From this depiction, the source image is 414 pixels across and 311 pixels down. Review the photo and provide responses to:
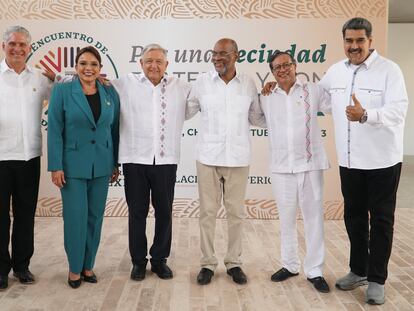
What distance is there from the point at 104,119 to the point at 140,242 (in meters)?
0.93

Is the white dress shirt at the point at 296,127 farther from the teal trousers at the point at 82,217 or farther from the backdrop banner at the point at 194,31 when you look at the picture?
the backdrop banner at the point at 194,31

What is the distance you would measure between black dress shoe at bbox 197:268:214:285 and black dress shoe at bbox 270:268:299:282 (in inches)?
17.8

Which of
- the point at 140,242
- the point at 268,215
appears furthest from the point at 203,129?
the point at 268,215

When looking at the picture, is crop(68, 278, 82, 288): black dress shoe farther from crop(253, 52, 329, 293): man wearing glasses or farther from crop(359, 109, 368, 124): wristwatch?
crop(359, 109, 368, 124): wristwatch

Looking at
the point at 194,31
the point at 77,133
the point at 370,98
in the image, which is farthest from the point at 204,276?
the point at 194,31

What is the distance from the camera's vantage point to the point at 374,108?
9.27 feet

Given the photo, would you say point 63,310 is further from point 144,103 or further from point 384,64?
point 384,64

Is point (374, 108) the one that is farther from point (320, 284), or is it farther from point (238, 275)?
point (238, 275)

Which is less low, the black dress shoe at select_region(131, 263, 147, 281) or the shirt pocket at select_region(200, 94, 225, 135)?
the shirt pocket at select_region(200, 94, 225, 135)

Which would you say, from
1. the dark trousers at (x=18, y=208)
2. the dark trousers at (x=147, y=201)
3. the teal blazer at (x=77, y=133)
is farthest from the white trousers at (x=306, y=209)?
the dark trousers at (x=18, y=208)

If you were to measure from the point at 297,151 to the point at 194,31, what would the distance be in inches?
99.3

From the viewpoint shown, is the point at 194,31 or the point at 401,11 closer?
the point at 194,31

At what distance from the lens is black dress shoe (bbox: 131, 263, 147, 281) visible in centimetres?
328

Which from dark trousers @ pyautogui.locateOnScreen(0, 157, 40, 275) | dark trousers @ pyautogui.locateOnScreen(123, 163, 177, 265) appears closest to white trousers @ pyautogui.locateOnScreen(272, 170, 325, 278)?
dark trousers @ pyautogui.locateOnScreen(123, 163, 177, 265)
